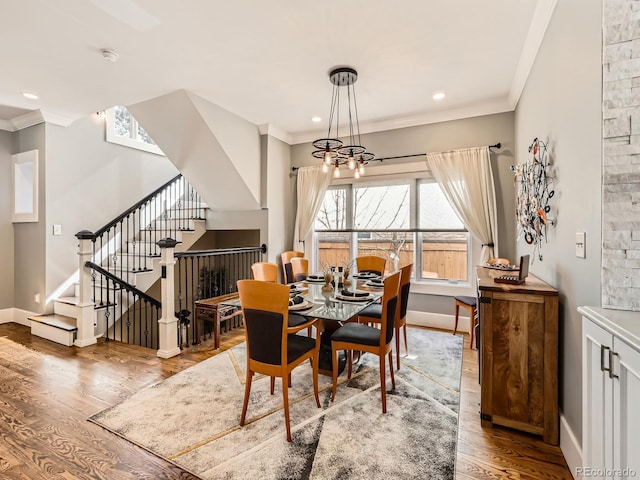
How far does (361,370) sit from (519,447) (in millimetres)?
1350

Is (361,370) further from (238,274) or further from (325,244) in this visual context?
(238,274)

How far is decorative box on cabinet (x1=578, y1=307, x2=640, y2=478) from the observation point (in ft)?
2.99

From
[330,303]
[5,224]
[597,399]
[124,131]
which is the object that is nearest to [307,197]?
[330,303]

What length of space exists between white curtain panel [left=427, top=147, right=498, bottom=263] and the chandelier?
3.76ft

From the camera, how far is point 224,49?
108 inches

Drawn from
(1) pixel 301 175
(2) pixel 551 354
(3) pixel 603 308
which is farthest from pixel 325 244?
(3) pixel 603 308

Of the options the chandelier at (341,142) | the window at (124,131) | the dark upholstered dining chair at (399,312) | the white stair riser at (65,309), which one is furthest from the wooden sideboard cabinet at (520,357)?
the window at (124,131)

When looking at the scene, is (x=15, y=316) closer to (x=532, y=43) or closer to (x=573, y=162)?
(x=573, y=162)

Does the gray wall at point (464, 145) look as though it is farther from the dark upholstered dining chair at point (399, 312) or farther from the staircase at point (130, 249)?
the staircase at point (130, 249)

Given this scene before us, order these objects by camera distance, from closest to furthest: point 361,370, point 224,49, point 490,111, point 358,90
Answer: point 224,49, point 361,370, point 358,90, point 490,111

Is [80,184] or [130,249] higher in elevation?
[80,184]

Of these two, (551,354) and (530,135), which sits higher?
(530,135)

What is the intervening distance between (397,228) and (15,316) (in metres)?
5.96

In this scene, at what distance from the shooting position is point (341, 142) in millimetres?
3434
